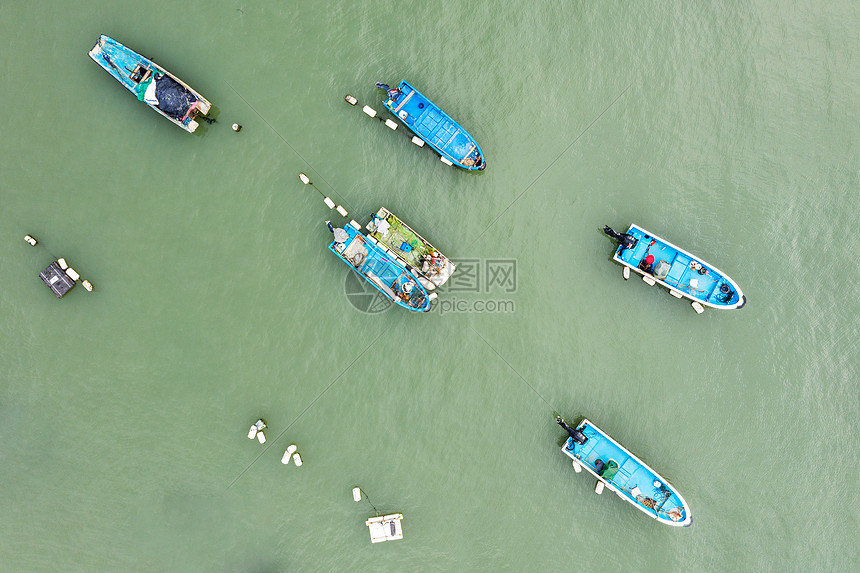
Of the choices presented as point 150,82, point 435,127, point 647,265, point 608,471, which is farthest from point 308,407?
point 647,265

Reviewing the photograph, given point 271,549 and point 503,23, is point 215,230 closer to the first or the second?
point 271,549

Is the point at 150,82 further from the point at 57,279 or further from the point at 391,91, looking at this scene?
the point at 391,91

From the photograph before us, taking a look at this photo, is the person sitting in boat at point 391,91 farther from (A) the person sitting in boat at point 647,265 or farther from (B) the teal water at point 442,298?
(A) the person sitting in boat at point 647,265

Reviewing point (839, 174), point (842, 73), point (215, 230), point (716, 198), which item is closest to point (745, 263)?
point (716, 198)

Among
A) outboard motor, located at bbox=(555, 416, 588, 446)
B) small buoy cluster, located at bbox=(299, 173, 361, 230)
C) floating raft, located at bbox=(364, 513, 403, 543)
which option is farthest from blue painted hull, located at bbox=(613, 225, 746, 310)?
floating raft, located at bbox=(364, 513, 403, 543)

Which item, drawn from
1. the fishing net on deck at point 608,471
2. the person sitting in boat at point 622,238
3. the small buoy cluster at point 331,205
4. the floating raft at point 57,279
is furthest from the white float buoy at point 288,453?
the person sitting in boat at point 622,238

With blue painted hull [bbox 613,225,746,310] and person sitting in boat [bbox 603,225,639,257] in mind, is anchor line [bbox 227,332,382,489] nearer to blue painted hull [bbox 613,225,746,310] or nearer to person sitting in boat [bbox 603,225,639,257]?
person sitting in boat [bbox 603,225,639,257]
